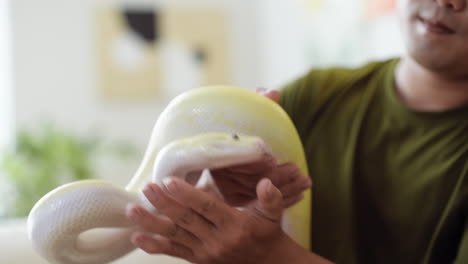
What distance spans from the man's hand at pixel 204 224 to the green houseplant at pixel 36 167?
2.01 metres

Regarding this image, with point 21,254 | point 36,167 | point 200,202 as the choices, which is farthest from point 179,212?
point 36,167

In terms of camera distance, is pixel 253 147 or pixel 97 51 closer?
pixel 253 147

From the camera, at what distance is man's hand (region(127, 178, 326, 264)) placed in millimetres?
700

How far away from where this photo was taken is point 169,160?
78cm

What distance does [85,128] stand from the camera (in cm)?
344

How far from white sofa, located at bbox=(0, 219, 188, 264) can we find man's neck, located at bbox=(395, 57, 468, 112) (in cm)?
52

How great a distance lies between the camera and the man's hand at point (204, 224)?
2.30 ft

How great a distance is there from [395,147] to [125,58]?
8.79 feet

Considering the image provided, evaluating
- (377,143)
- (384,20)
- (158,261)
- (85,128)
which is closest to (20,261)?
(158,261)

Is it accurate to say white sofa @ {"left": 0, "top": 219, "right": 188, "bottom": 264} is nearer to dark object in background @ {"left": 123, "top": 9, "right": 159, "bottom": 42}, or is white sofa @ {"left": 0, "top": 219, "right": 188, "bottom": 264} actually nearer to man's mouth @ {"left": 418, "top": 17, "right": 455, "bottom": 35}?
man's mouth @ {"left": 418, "top": 17, "right": 455, "bottom": 35}

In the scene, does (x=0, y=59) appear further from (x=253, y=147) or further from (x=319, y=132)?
(x=253, y=147)

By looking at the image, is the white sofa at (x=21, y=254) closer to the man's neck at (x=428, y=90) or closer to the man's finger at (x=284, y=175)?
the man's finger at (x=284, y=175)

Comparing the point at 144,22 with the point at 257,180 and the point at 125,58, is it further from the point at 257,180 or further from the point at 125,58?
the point at 257,180

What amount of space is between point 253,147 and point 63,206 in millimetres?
256
